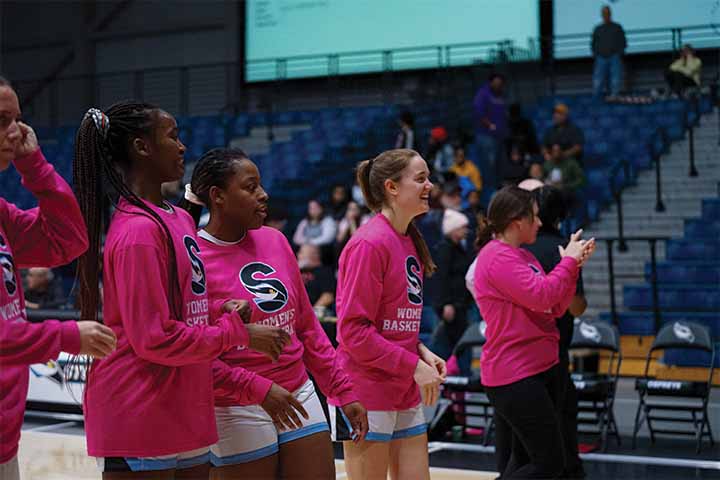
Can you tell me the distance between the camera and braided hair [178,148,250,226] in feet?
10.5

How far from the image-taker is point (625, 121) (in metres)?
12.8

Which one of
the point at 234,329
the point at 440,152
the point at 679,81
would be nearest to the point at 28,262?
the point at 234,329

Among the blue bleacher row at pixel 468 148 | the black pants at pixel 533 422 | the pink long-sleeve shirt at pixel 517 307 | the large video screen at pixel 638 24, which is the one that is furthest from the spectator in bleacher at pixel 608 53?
the black pants at pixel 533 422

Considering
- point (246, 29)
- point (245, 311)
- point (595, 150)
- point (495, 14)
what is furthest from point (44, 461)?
point (246, 29)

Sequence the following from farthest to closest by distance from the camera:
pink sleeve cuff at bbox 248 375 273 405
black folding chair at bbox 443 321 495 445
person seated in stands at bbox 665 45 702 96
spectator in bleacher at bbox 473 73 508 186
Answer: person seated in stands at bbox 665 45 702 96, spectator in bleacher at bbox 473 73 508 186, black folding chair at bbox 443 321 495 445, pink sleeve cuff at bbox 248 375 273 405

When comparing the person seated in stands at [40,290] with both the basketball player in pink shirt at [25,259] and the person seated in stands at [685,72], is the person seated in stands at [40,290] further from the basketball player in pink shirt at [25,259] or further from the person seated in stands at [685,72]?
the person seated in stands at [685,72]

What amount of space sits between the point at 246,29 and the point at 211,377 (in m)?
14.5

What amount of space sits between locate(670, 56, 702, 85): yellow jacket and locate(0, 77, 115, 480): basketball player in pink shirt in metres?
11.5

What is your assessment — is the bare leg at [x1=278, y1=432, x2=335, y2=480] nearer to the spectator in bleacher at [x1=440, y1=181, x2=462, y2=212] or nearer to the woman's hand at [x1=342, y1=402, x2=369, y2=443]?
the woman's hand at [x1=342, y1=402, x2=369, y2=443]

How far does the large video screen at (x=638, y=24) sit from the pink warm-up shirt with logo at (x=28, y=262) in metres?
11.0

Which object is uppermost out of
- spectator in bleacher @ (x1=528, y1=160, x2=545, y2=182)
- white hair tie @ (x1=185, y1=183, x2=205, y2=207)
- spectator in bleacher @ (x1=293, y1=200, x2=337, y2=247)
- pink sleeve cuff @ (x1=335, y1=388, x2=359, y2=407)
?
spectator in bleacher @ (x1=528, y1=160, x2=545, y2=182)

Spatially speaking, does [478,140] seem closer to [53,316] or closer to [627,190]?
[627,190]

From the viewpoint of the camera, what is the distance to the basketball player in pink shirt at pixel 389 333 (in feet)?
11.5

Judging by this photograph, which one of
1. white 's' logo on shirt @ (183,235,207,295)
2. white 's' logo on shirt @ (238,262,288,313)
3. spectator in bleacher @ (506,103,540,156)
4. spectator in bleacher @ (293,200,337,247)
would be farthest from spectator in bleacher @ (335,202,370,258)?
white 's' logo on shirt @ (183,235,207,295)
